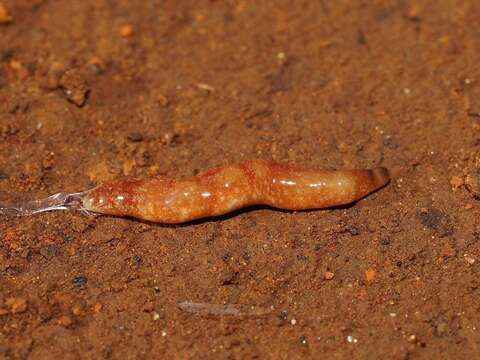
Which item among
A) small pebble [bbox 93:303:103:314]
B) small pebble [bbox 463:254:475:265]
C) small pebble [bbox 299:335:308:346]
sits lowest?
small pebble [bbox 93:303:103:314]

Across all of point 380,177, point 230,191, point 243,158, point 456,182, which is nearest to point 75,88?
point 243,158

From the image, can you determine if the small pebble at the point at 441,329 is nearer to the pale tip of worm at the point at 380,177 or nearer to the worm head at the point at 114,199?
the pale tip of worm at the point at 380,177

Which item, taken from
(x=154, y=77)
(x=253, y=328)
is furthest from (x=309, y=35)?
(x=253, y=328)

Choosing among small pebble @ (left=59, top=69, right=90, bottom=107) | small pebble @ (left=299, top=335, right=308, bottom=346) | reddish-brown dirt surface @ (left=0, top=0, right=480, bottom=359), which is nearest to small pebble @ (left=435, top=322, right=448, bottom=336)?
reddish-brown dirt surface @ (left=0, top=0, right=480, bottom=359)

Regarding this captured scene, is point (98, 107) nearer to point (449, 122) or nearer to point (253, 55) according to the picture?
point (253, 55)

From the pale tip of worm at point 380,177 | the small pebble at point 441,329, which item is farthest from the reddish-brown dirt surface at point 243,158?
the pale tip of worm at point 380,177

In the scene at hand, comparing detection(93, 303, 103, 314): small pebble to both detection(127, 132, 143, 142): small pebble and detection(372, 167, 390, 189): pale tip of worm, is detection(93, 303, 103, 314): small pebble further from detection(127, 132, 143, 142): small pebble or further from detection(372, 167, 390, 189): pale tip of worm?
detection(372, 167, 390, 189): pale tip of worm

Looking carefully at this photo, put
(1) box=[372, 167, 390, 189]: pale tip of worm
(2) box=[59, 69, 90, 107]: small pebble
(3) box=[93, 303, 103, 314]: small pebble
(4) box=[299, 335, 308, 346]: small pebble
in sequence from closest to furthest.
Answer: (4) box=[299, 335, 308, 346]: small pebble
(3) box=[93, 303, 103, 314]: small pebble
(1) box=[372, 167, 390, 189]: pale tip of worm
(2) box=[59, 69, 90, 107]: small pebble

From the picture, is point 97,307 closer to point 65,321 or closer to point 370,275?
point 65,321
